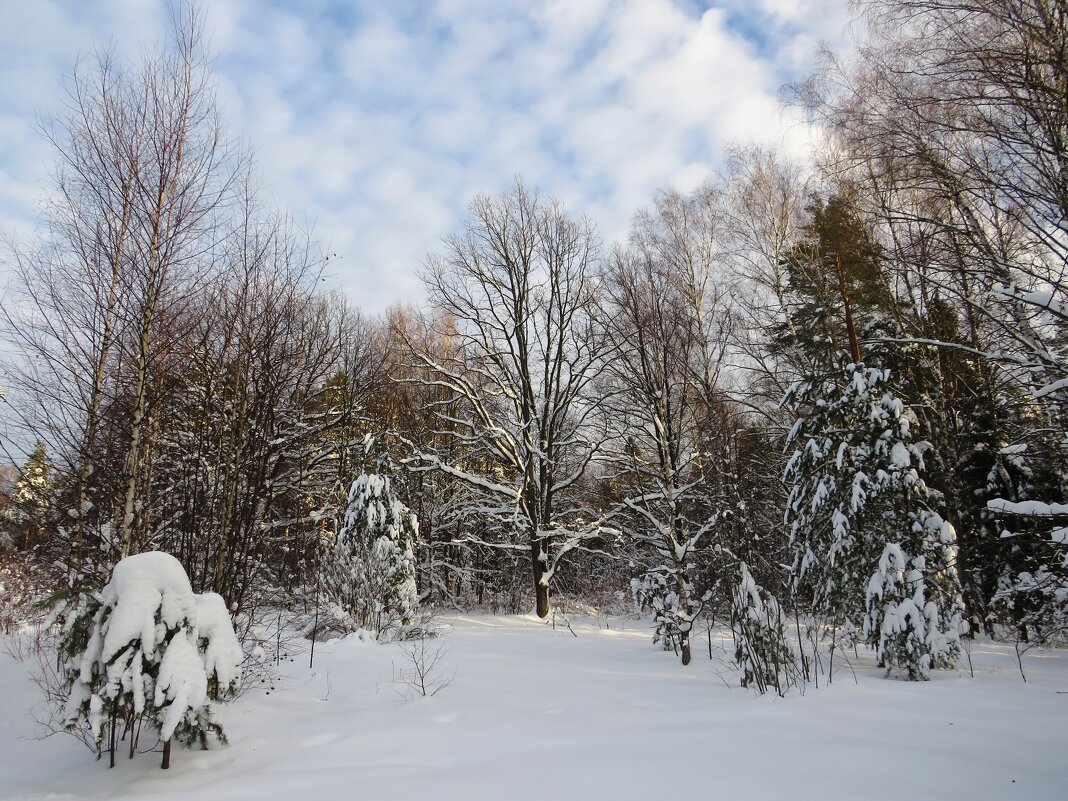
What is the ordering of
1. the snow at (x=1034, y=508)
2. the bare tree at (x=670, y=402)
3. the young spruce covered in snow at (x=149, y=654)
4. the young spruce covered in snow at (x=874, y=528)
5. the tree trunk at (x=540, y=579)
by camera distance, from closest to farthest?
the young spruce covered in snow at (x=149, y=654) < the snow at (x=1034, y=508) < the young spruce covered in snow at (x=874, y=528) < the bare tree at (x=670, y=402) < the tree trunk at (x=540, y=579)

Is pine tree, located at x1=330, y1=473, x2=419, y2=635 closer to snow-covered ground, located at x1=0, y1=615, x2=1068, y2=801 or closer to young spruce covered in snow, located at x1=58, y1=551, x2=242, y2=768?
snow-covered ground, located at x1=0, y1=615, x2=1068, y2=801

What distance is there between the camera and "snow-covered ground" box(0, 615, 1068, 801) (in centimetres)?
295

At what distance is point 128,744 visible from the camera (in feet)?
12.5

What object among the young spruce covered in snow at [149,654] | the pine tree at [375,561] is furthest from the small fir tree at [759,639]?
the pine tree at [375,561]

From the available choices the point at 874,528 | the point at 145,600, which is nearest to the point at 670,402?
the point at 874,528

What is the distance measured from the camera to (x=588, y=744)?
377cm

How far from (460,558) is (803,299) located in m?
13.2

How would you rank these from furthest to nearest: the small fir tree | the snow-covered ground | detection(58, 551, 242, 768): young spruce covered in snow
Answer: the small fir tree → detection(58, 551, 242, 768): young spruce covered in snow → the snow-covered ground

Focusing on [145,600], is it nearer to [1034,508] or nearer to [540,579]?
[1034,508]

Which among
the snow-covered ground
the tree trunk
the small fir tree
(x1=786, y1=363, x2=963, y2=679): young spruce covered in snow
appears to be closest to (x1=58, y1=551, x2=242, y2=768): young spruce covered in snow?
the snow-covered ground

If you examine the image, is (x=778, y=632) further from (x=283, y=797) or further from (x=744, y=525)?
(x=283, y=797)

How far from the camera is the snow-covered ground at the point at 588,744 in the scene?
2.95 metres

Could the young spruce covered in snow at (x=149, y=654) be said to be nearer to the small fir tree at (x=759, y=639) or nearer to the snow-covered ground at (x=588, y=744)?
the snow-covered ground at (x=588, y=744)

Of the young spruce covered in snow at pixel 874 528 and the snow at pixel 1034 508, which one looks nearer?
the snow at pixel 1034 508
